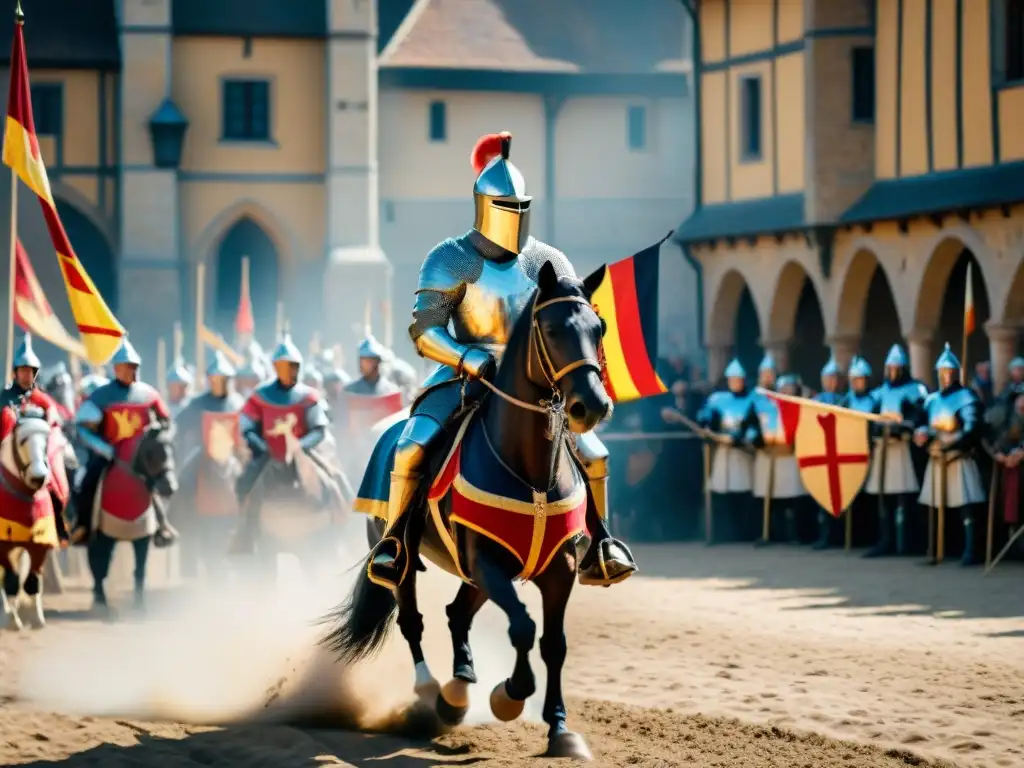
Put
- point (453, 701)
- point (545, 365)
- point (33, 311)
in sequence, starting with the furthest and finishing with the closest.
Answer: point (33, 311) → point (453, 701) → point (545, 365)

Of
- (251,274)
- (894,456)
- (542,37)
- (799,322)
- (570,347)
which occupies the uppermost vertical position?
(542,37)

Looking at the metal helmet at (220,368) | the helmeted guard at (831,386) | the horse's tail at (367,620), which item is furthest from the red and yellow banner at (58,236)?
the helmeted guard at (831,386)

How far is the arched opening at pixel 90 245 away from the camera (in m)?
42.2

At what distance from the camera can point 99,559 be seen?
16359 millimetres

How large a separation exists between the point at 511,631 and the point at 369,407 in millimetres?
9009

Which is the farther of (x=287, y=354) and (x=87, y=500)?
(x=87, y=500)

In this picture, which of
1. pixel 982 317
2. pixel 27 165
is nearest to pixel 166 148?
pixel 982 317

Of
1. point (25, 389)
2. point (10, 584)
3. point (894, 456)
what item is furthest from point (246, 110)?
point (10, 584)

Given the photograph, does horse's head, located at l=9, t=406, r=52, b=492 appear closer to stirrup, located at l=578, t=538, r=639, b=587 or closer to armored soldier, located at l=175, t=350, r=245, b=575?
armored soldier, located at l=175, t=350, r=245, b=575

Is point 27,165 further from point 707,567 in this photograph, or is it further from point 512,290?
point 707,567

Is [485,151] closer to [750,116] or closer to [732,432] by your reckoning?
[732,432]

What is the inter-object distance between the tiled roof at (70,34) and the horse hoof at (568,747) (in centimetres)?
3373

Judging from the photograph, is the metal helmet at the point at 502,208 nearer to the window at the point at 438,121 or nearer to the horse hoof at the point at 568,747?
the horse hoof at the point at 568,747

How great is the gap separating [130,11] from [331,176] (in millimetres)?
5159
